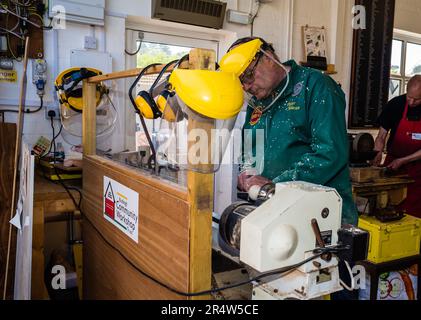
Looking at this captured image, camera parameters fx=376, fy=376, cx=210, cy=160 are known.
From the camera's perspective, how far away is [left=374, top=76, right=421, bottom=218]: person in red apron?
2.97 metres

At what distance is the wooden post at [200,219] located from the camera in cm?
84

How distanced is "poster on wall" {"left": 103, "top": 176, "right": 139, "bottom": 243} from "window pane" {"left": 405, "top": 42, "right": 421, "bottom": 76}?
463 centimetres

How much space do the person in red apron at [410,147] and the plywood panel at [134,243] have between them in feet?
7.57

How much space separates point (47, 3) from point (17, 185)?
1342 mm

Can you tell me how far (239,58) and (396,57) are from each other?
13.6 feet

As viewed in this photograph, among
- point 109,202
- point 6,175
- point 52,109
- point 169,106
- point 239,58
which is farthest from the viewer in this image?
point 52,109

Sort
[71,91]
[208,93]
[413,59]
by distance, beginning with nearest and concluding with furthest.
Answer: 1. [208,93]
2. [71,91]
3. [413,59]

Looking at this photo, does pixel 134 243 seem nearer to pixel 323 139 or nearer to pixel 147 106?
pixel 147 106

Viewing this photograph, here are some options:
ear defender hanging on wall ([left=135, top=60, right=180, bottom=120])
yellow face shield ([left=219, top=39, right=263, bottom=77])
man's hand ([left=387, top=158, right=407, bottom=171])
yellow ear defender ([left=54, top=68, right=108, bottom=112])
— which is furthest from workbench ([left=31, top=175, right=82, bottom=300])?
man's hand ([left=387, top=158, right=407, bottom=171])

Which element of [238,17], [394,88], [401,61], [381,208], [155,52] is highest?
[238,17]

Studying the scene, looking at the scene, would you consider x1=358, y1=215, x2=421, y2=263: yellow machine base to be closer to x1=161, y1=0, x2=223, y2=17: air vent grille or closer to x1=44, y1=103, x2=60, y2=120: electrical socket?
x1=161, y1=0, x2=223, y2=17: air vent grille

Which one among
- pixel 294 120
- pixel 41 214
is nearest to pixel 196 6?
pixel 294 120

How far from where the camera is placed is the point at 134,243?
Result: 120 cm
